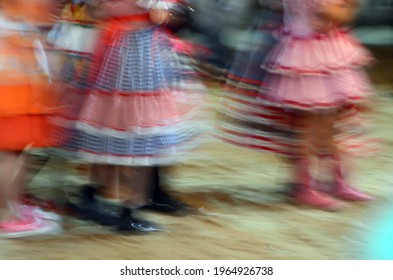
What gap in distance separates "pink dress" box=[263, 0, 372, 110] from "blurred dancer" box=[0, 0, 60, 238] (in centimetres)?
94

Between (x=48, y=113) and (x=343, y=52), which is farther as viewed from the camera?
(x=343, y=52)

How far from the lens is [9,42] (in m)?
3.06

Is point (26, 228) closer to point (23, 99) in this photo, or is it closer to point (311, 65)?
point (23, 99)

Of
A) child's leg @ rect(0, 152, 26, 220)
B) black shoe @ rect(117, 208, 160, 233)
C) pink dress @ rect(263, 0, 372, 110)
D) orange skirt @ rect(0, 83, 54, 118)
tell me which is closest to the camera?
orange skirt @ rect(0, 83, 54, 118)

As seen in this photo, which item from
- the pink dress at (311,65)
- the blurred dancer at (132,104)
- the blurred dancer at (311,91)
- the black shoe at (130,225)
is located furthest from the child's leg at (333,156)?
the black shoe at (130,225)

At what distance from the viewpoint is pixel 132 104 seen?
3117mm

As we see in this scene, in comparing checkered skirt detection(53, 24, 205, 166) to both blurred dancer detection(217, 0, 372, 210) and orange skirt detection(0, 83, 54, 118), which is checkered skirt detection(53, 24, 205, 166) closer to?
orange skirt detection(0, 83, 54, 118)

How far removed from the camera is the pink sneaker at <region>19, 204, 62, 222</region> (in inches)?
131

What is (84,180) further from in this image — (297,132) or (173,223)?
(297,132)

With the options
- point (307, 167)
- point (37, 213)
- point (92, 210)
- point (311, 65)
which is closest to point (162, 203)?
point (92, 210)

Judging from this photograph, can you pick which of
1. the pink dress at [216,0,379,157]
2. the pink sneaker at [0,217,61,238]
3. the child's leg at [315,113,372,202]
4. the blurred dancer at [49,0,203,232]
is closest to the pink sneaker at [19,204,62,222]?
the pink sneaker at [0,217,61,238]

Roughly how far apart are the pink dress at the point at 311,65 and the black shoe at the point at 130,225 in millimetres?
736
